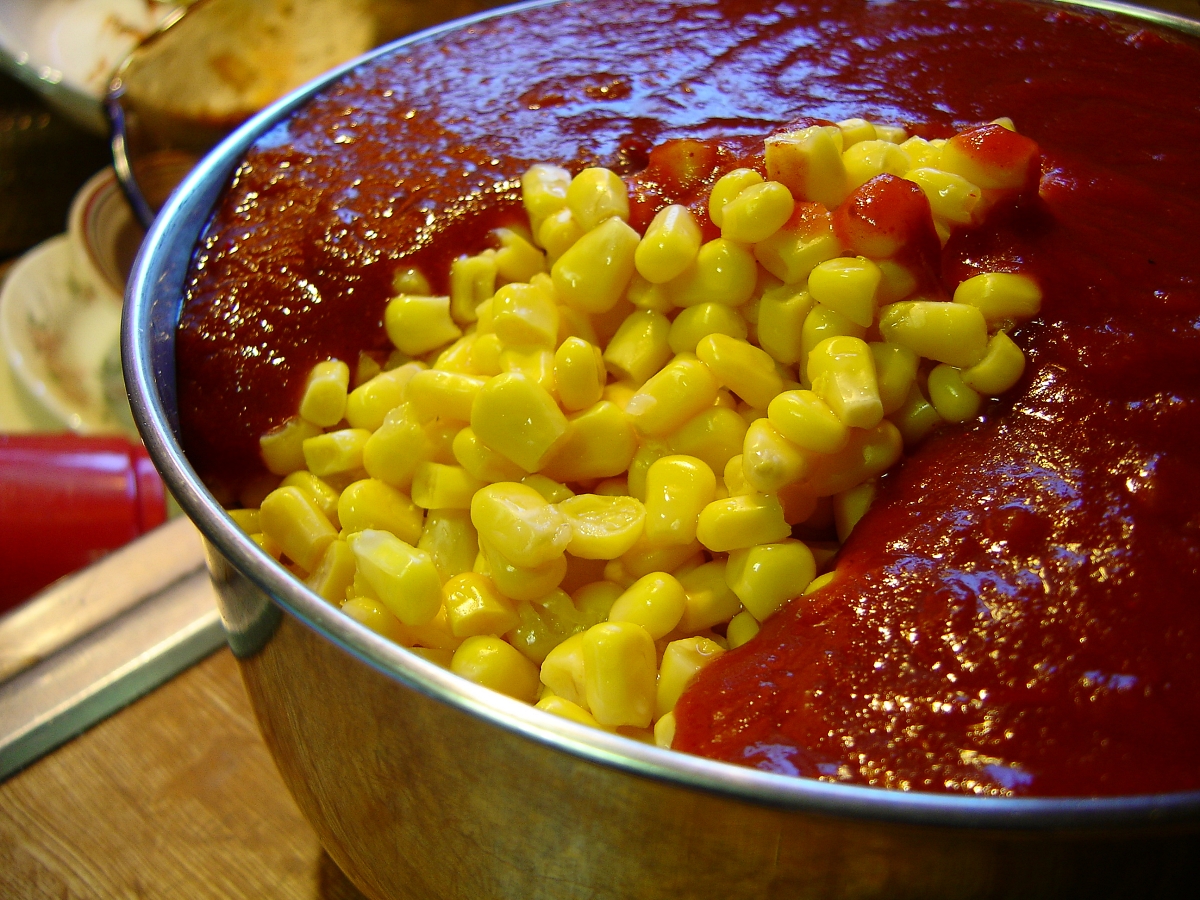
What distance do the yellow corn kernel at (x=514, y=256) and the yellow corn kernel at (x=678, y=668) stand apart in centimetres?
66

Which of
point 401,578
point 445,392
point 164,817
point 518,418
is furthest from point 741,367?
point 164,817

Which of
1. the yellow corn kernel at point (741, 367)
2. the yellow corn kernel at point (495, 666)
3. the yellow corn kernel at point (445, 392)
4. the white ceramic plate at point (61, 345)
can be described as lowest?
the white ceramic plate at point (61, 345)

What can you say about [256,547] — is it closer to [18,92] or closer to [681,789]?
[681,789]

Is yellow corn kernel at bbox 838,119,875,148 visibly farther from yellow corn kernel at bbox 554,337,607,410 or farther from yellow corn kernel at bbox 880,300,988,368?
yellow corn kernel at bbox 554,337,607,410

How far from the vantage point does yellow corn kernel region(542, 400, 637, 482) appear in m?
1.36

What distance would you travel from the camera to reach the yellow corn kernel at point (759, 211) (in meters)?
1.29

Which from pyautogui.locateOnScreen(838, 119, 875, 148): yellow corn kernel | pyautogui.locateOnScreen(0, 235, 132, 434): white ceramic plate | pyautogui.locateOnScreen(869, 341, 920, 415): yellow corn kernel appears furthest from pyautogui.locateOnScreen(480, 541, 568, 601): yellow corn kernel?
pyautogui.locateOnScreen(0, 235, 132, 434): white ceramic plate

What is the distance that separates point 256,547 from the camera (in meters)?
0.96

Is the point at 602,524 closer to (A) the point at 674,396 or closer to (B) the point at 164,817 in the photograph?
(A) the point at 674,396

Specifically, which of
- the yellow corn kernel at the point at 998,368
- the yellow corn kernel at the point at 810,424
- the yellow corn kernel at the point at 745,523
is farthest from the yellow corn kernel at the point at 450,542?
the yellow corn kernel at the point at 998,368

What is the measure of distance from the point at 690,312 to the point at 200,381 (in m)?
0.69

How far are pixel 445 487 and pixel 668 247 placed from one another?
0.44m

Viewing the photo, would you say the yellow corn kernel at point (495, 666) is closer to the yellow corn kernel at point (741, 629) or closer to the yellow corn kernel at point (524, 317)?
the yellow corn kernel at point (741, 629)

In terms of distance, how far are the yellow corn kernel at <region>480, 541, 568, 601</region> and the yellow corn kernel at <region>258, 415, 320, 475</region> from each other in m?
0.36
